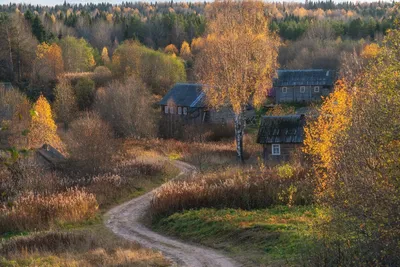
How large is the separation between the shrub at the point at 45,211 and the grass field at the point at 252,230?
339cm

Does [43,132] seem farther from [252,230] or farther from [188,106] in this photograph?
[252,230]

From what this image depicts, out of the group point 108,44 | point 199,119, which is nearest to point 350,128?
point 199,119

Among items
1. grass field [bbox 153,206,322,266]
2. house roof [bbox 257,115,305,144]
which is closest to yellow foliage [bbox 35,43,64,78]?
house roof [bbox 257,115,305,144]

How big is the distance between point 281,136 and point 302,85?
2814 cm

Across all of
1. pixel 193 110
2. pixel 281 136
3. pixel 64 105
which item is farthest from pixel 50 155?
pixel 193 110

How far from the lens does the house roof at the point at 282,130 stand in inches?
1336

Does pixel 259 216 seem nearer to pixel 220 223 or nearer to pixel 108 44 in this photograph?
pixel 220 223

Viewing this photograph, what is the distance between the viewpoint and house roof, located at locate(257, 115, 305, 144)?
1336 inches

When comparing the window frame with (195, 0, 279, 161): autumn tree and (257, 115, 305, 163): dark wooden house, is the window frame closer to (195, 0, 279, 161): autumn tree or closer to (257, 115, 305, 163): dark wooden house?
(257, 115, 305, 163): dark wooden house

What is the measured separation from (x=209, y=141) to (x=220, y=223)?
27.1m

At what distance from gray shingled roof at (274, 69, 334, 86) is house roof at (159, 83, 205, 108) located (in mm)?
11385

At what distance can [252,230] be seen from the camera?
60.0 feet

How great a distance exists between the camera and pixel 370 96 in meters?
11.5

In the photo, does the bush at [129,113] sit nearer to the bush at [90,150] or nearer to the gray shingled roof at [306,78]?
the bush at [90,150]
